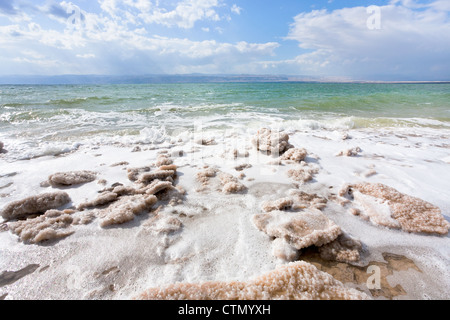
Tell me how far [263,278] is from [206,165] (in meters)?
2.42

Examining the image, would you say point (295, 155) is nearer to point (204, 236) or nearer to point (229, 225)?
point (229, 225)

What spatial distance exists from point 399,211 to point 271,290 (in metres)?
1.85

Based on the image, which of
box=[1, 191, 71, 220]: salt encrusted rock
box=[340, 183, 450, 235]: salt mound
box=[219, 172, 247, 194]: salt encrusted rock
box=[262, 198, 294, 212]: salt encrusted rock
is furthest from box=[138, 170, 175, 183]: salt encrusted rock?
box=[340, 183, 450, 235]: salt mound

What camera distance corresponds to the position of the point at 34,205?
2.43 metres

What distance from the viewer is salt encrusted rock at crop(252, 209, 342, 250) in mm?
1885

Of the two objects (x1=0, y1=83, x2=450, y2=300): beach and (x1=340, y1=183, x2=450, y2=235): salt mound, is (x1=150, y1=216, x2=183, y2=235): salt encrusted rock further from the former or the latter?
(x1=340, y1=183, x2=450, y2=235): salt mound

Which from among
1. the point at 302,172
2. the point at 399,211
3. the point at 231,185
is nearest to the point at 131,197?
the point at 231,185

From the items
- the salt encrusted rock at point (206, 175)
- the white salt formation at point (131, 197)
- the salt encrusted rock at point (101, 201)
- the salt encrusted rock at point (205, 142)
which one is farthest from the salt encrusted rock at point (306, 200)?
the salt encrusted rock at point (205, 142)

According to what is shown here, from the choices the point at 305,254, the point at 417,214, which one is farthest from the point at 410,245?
the point at 305,254

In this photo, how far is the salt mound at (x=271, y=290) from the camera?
1.37 metres

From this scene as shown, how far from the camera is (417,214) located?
2.25 metres

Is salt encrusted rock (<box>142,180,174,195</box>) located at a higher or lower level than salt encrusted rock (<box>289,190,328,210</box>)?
higher

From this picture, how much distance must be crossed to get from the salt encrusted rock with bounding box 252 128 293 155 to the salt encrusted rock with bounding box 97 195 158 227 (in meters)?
2.42
